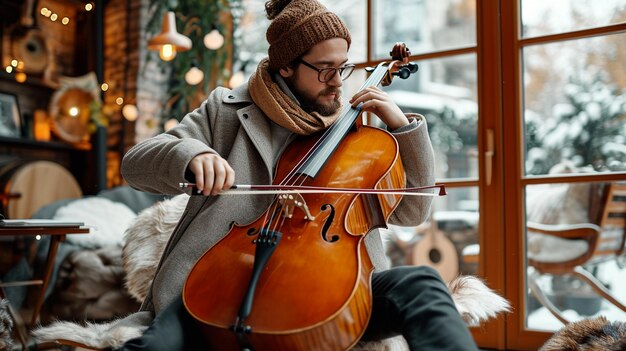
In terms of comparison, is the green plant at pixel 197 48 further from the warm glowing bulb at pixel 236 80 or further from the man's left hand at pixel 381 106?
the man's left hand at pixel 381 106

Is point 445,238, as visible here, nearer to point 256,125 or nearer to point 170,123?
point 170,123

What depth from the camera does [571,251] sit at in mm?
2943

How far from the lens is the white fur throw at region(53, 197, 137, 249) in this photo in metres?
3.03

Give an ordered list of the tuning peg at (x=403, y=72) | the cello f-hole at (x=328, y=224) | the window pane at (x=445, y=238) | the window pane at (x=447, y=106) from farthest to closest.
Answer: the window pane at (x=445, y=238), the window pane at (x=447, y=106), the tuning peg at (x=403, y=72), the cello f-hole at (x=328, y=224)

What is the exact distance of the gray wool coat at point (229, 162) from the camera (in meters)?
1.41

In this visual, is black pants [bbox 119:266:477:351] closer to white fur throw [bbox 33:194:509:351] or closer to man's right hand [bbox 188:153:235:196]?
white fur throw [bbox 33:194:509:351]

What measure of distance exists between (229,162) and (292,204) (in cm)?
35

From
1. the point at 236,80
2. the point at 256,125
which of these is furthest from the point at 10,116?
the point at 256,125

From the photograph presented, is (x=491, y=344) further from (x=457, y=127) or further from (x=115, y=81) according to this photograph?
(x=115, y=81)

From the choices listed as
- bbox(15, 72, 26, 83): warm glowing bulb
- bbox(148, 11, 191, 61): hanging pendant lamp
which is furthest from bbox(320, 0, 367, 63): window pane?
bbox(15, 72, 26, 83): warm glowing bulb

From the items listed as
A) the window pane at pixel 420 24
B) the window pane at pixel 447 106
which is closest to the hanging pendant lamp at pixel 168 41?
the window pane at pixel 420 24

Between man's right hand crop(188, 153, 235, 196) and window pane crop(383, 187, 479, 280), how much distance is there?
2.80 metres

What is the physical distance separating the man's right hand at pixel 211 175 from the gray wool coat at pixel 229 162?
0.15 ft

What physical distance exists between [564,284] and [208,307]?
92.0 inches
